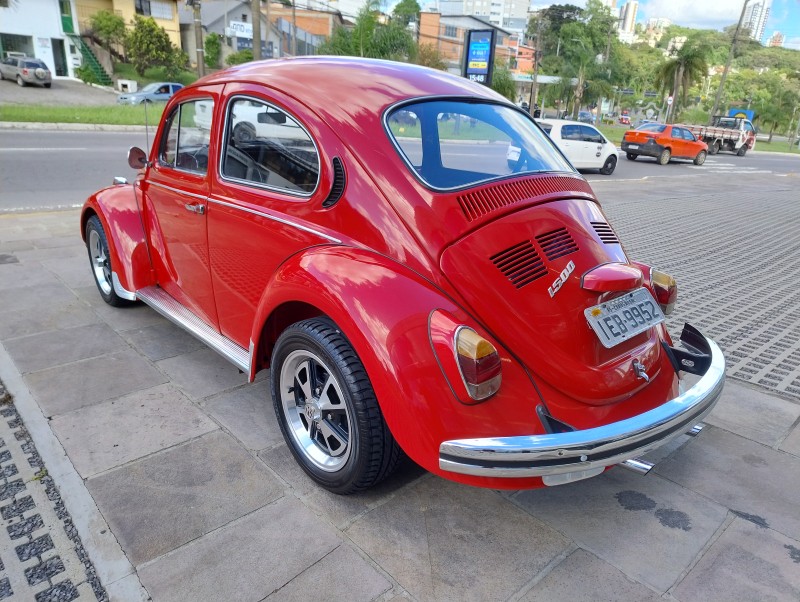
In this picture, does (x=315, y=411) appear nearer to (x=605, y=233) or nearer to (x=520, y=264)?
(x=520, y=264)

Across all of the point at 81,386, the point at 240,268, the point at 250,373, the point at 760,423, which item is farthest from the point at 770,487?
the point at 81,386

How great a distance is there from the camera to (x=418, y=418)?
7.00 feet

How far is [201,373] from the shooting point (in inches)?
146

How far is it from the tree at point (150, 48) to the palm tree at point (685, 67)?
37476 mm

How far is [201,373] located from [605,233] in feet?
8.40

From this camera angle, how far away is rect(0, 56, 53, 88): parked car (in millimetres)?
30719

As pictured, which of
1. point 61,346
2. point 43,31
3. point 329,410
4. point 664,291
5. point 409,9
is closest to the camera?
point 329,410

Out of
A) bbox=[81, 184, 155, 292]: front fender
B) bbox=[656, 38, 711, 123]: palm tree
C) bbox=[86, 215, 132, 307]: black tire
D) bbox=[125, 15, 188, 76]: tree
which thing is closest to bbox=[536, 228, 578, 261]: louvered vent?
bbox=[81, 184, 155, 292]: front fender

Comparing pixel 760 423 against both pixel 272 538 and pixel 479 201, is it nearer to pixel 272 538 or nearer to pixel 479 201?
pixel 479 201

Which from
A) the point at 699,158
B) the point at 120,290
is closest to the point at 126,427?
the point at 120,290

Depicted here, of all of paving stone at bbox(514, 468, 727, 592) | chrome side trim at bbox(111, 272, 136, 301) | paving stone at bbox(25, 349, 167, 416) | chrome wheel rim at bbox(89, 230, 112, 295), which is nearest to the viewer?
paving stone at bbox(514, 468, 727, 592)

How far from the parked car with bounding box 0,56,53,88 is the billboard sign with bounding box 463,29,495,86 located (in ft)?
77.1

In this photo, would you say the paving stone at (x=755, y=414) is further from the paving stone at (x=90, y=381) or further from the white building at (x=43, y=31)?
the white building at (x=43, y=31)

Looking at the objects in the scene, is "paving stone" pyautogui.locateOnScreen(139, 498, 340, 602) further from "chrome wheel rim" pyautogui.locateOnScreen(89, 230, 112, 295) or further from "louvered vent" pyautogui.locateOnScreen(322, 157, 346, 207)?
"chrome wheel rim" pyautogui.locateOnScreen(89, 230, 112, 295)
